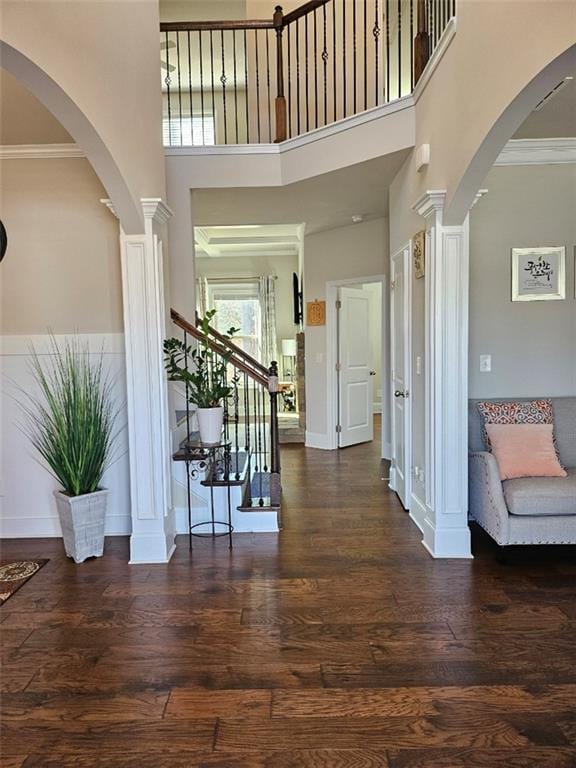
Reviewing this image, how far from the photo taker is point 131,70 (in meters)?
2.94

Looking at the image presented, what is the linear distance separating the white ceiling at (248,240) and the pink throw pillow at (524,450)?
4.25 metres

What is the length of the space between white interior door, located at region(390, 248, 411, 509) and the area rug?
2704mm

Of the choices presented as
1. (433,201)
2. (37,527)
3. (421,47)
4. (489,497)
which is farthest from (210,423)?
(421,47)

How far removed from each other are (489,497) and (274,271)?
6761mm

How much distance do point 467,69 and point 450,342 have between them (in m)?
1.47

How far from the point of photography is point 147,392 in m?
3.13

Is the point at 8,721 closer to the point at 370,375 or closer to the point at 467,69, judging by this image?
the point at 467,69

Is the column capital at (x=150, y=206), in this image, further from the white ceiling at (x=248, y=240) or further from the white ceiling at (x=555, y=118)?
the white ceiling at (x=248, y=240)

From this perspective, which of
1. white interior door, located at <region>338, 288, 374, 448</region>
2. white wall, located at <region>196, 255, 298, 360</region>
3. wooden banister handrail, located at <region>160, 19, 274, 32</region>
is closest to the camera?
wooden banister handrail, located at <region>160, 19, 274, 32</region>

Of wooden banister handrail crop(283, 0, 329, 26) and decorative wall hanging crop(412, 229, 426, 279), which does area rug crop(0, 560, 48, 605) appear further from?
wooden banister handrail crop(283, 0, 329, 26)

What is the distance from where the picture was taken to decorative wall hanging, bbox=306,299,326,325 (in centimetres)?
632

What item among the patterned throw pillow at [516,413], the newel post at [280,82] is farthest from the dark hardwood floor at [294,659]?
the newel post at [280,82]

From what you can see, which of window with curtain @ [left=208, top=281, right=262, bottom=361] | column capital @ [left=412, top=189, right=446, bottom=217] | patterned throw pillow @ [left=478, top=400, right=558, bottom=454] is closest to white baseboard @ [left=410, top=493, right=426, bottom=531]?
patterned throw pillow @ [left=478, top=400, right=558, bottom=454]

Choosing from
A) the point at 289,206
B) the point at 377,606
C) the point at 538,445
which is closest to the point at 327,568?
the point at 377,606
